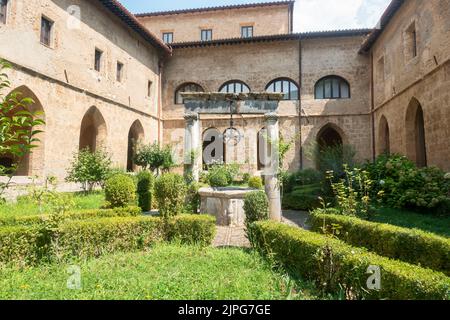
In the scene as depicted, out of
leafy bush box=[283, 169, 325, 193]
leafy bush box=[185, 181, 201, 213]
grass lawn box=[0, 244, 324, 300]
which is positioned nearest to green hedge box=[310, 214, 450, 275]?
grass lawn box=[0, 244, 324, 300]

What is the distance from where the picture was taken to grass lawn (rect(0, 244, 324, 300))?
11.0 feet

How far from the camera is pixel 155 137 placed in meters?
18.1

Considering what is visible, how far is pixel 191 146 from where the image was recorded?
30.5 feet

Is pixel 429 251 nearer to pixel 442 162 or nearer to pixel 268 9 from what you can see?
pixel 442 162

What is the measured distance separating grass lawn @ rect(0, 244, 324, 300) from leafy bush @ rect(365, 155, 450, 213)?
5.60 meters

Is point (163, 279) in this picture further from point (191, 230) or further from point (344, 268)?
point (344, 268)

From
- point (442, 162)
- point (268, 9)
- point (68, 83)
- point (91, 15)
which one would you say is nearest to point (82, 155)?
point (68, 83)

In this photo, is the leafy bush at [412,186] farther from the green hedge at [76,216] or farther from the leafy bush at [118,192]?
the leafy bush at [118,192]

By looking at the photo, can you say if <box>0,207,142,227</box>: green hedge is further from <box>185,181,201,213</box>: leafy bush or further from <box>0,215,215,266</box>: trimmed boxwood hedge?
<box>185,181,201,213</box>: leafy bush

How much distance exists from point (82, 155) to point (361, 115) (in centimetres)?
1464

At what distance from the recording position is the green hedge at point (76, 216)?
528cm

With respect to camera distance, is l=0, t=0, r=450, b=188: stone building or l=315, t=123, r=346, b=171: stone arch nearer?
l=0, t=0, r=450, b=188: stone building

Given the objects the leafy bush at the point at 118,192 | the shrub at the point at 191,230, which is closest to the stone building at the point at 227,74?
the leafy bush at the point at 118,192

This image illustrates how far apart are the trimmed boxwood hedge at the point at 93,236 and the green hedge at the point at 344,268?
5.43 feet
